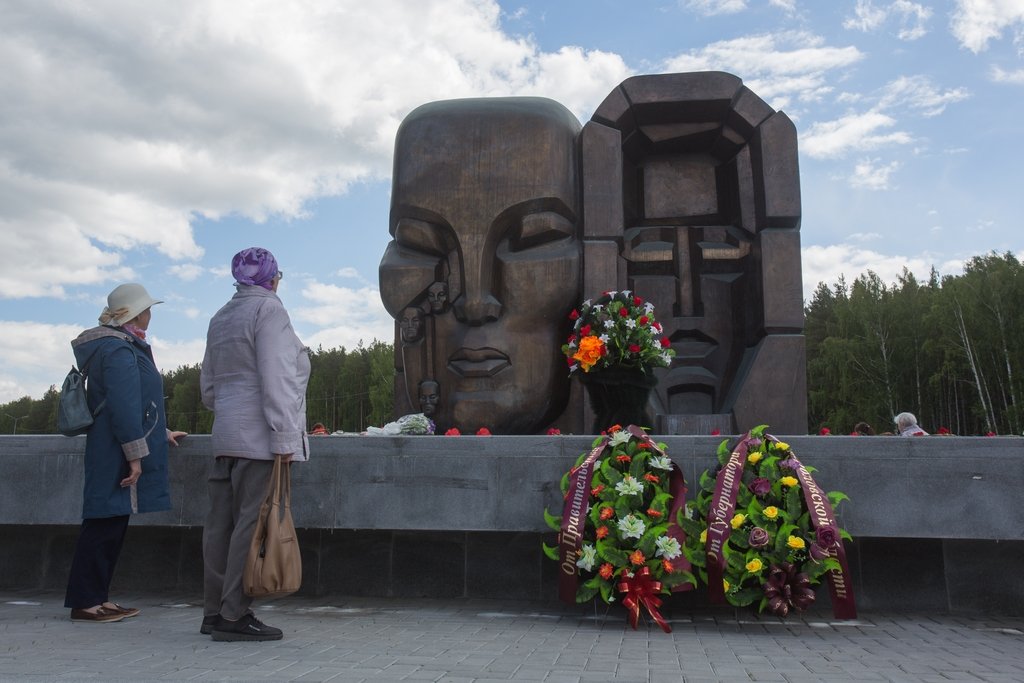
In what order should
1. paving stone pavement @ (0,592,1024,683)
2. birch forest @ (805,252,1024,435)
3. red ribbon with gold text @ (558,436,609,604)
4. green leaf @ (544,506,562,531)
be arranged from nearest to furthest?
paving stone pavement @ (0,592,1024,683), red ribbon with gold text @ (558,436,609,604), green leaf @ (544,506,562,531), birch forest @ (805,252,1024,435)

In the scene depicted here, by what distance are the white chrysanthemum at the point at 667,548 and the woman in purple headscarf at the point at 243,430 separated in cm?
198

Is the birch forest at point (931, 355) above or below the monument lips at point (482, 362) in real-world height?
above

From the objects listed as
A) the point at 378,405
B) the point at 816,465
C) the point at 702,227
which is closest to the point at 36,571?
the point at 816,465

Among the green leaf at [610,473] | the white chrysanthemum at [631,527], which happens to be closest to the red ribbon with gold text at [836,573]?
the white chrysanthemum at [631,527]

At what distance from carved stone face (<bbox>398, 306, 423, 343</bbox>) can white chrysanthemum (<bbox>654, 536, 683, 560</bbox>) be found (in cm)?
396

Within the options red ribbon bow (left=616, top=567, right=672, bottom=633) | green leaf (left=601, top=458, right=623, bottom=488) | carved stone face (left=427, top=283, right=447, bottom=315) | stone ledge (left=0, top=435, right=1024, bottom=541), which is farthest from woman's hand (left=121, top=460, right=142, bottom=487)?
carved stone face (left=427, top=283, right=447, bottom=315)

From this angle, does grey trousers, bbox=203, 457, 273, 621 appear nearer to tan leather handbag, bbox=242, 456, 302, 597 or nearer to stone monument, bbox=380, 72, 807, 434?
tan leather handbag, bbox=242, 456, 302, 597

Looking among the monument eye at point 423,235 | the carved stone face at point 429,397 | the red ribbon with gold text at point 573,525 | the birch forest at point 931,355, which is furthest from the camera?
the birch forest at point 931,355

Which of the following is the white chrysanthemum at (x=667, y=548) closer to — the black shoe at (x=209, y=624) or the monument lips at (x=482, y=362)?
the black shoe at (x=209, y=624)

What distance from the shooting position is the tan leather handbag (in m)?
3.96

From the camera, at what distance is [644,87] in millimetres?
8500

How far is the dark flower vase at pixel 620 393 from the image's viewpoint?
23.4 feet

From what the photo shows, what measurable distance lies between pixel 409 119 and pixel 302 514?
4311 millimetres

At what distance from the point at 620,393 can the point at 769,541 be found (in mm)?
2509
